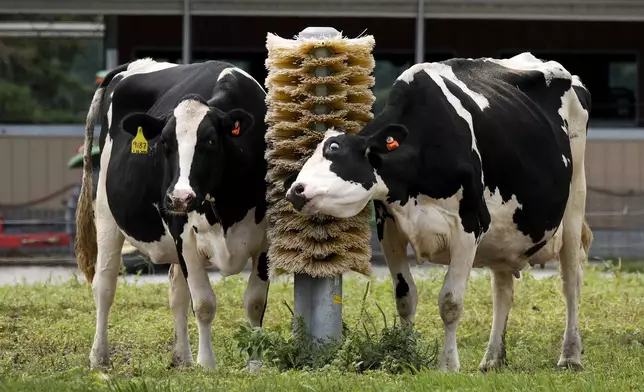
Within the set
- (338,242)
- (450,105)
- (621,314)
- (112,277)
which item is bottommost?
(621,314)

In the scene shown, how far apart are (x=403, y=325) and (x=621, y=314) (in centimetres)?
480

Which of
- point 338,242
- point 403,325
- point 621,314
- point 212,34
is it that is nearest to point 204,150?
point 338,242

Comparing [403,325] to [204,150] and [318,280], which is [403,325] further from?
[204,150]

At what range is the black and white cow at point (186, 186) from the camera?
980 cm

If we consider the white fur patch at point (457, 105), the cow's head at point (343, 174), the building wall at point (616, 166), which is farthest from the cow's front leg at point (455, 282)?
the building wall at point (616, 166)

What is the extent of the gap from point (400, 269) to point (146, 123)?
6.62 feet

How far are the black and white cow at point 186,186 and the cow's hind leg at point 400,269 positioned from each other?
907 mm

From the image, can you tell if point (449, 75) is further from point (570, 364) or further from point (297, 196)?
point (570, 364)

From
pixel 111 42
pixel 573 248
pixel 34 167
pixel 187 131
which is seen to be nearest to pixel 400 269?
pixel 187 131

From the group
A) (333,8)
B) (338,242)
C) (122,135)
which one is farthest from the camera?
(333,8)

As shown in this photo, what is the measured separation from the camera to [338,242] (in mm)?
9492

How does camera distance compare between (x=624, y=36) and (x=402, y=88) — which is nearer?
(x=402, y=88)

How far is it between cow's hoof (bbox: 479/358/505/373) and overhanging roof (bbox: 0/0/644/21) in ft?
44.2

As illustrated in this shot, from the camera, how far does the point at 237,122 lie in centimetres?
992
